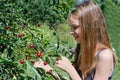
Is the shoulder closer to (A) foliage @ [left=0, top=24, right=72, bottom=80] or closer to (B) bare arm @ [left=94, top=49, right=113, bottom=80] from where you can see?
(B) bare arm @ [left=94, top=49, right=113, bottom=80]

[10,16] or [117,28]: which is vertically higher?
[10,16]

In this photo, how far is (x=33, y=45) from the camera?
2287 millimetres

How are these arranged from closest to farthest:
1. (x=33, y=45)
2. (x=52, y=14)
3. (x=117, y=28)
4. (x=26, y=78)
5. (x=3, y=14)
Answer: (x=26, y=78) < (x=33, y=45) < (x=3, y=14) < (x=52, y=14) < (x=117, y=28)

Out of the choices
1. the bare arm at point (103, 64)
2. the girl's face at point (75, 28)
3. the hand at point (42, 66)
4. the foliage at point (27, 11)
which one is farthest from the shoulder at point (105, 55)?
the foliage at point (27, 11)

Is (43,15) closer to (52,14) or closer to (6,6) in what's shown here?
(52,14)

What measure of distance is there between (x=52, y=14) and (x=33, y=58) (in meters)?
1.63

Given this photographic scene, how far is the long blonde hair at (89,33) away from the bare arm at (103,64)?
62mm

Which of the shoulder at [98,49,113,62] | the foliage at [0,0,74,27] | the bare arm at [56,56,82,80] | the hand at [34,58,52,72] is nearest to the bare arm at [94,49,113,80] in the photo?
the shoulder at [98,49,113,62]

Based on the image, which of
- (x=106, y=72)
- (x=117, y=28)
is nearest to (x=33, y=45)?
(x=106, y=72)

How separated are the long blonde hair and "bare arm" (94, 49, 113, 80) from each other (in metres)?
0.06

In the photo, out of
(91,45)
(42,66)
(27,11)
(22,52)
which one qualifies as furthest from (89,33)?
(27,11)

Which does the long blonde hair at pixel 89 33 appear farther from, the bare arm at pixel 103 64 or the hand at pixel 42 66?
the hand at pixel 42 66

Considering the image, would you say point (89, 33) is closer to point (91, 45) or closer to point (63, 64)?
point (91, 45)

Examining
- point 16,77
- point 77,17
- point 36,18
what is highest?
point 77,17
